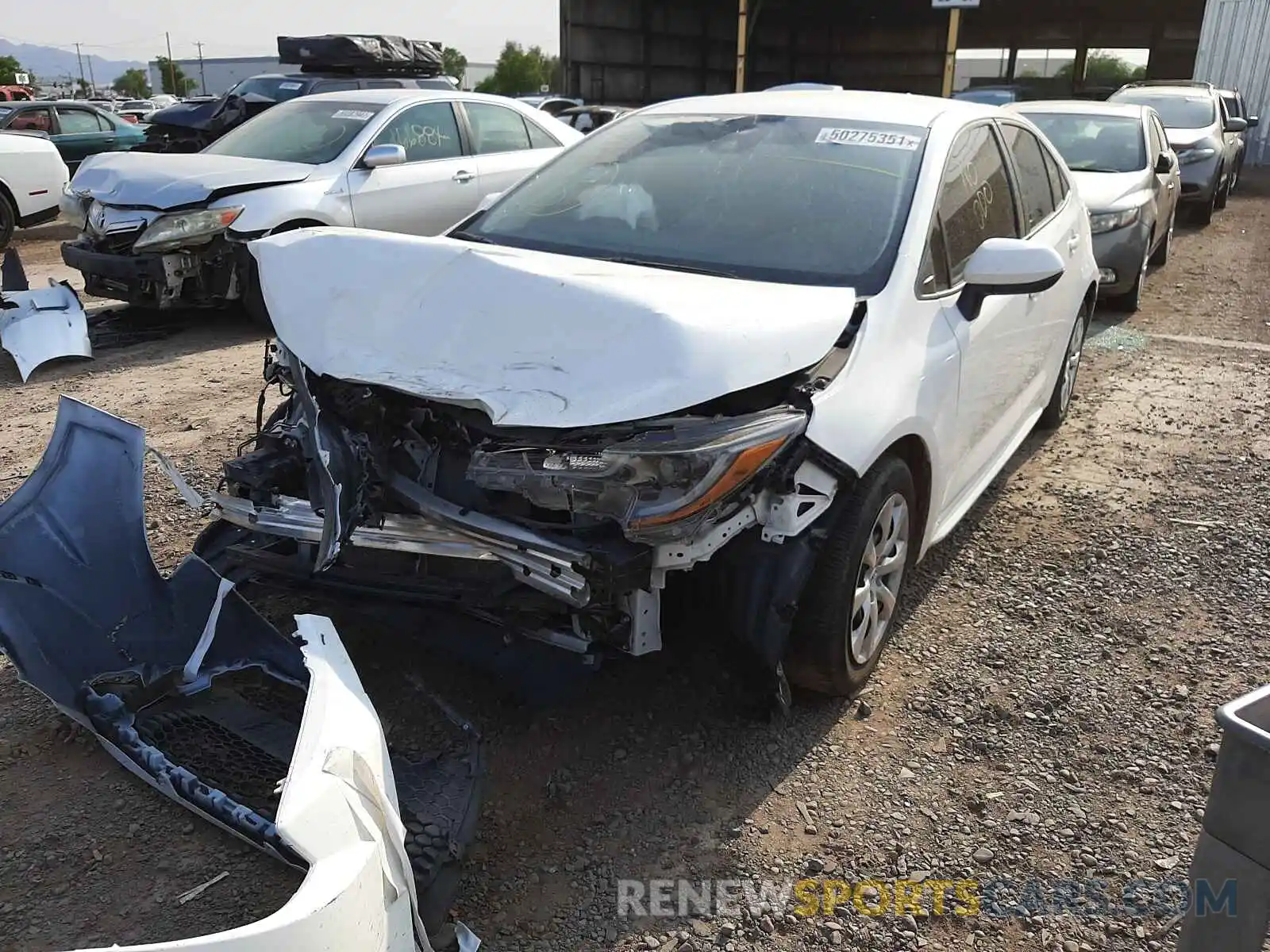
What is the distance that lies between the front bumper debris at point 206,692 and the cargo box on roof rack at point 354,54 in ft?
36.2

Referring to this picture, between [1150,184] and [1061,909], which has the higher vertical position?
[1150,184]

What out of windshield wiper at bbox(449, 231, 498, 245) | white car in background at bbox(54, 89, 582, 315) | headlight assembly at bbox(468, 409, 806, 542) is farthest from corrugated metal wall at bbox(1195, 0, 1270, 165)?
headlight assembly at bbox(468, 409, 806, 542)

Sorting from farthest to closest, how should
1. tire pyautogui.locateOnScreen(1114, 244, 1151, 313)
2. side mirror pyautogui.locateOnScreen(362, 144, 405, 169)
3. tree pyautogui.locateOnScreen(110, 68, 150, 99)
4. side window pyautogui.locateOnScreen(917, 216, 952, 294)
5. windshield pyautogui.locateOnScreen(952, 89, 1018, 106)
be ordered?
tree pyautogui.locateOnScreen(110, 68, 150, 99) → windshield pyautogui.locateOnScreen(952, 89, 1018, 106) → tire pyautogui.locateOnScreen(1114, 244, 1151, 313) → side mirror pyautogui.locateOnScreen(362, 144, 405, 169) → side window pyautogui.locateOnScreen(917, 216, 952, 294)

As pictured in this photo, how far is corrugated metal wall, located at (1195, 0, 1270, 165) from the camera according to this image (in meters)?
20.0

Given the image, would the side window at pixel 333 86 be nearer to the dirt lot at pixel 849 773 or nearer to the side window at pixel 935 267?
the dirt lot at pixel 849 773

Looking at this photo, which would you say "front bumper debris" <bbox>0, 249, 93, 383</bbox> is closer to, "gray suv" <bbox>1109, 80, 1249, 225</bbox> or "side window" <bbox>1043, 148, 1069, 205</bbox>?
"side window" <bbox>1043, 148, 1069, 205</bbox>

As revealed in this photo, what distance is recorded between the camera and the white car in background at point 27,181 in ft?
33.6

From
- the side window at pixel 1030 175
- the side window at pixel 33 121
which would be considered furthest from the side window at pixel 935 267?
the side window at pixel 33 121

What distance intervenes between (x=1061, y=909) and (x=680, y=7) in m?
25.4

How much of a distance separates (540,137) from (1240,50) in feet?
60.0

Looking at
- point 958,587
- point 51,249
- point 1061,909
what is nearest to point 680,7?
point 51,249

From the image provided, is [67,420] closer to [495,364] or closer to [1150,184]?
[495,364]

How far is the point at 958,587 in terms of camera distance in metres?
3.83

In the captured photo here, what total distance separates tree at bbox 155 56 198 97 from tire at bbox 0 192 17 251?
230 feet
